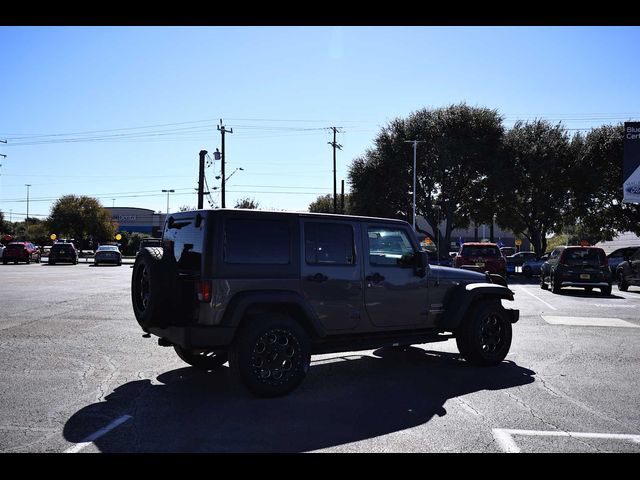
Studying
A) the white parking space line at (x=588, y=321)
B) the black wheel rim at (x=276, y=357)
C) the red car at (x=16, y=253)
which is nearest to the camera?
the black wheel rim at (x=276, y=357)

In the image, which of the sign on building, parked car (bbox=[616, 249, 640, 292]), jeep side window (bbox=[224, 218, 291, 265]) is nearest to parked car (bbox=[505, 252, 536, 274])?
the sign on building

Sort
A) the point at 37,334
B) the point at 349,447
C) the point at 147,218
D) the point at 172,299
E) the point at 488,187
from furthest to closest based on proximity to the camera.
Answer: the point at 147,218
the point at 488,187
the point at 37,334
the point at 172,299
the point at 349,447

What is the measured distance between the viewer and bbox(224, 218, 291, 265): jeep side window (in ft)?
18.8

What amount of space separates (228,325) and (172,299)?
0.66 meters

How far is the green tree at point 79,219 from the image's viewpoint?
67.6m

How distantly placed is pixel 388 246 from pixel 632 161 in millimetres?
26132

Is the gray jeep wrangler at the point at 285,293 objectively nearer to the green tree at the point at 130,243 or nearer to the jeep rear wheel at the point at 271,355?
the jeep rear wheel at the point at 271,355

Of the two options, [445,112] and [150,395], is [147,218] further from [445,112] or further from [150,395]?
[150,395]

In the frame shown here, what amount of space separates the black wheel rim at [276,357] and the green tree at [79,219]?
68.2m

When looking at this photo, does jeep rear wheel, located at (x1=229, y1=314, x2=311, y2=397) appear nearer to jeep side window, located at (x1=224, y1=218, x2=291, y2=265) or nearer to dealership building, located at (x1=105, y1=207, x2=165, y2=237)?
jeep side window, located at (x1=224, y1=218, x2=291, y2=265)

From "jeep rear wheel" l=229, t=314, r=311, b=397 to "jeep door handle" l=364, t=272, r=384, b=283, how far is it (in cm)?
108

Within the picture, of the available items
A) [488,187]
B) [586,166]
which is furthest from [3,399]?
[586,166]

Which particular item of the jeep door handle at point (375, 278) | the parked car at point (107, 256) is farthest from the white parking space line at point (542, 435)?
the parked car at point (107, 256)

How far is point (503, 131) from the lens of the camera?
4184 centimetres
